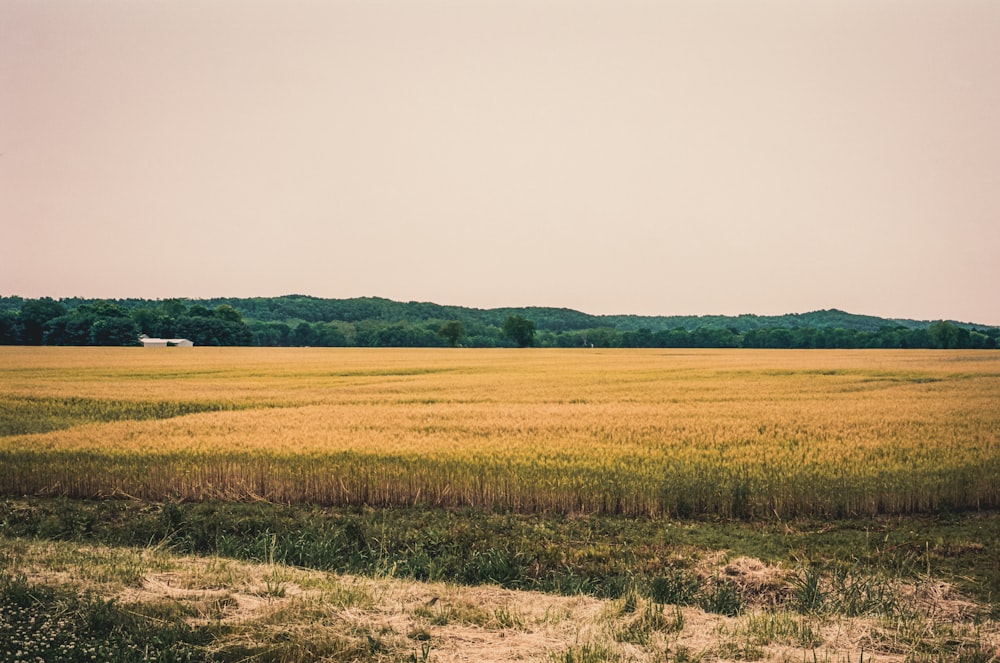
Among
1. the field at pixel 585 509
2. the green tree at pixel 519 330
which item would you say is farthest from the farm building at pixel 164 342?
the green tree at pixel 519 330

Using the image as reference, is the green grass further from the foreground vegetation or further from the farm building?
the farm building

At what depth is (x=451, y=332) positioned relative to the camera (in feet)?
352

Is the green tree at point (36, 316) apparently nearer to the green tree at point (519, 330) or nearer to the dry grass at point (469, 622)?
the dry grass at point (469, 622)

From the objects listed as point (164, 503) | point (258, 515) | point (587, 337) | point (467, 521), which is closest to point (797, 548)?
point (467, 521)

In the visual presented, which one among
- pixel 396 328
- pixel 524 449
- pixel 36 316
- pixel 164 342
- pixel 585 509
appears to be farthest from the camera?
pixel 396 328

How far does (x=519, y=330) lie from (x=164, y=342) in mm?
61850

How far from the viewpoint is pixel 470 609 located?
259 inches

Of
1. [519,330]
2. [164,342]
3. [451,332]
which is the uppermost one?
[519,330]

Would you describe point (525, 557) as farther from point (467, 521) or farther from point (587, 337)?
point (587, 337)

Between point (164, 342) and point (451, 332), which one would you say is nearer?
point (164, 342)

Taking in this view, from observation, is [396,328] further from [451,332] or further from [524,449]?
[524,449]

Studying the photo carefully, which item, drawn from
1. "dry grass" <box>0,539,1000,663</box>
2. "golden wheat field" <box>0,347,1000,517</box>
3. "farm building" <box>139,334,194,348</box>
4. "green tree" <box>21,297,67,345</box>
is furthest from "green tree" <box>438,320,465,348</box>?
"dry grass" <box>0,539,1000,663</box>

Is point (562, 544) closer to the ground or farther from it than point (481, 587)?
closer to the ground

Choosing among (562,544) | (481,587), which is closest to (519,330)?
(562,544)
